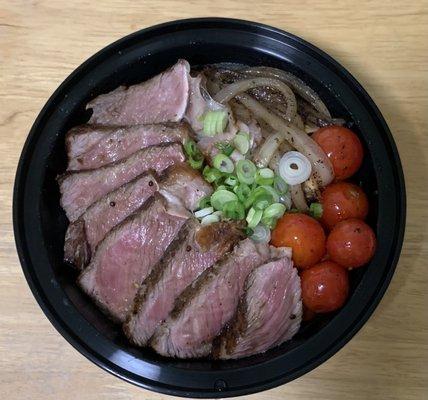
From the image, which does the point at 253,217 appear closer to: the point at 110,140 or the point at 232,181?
the point at 232,181

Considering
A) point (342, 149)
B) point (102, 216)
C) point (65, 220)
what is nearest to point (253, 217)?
point (342, 149)

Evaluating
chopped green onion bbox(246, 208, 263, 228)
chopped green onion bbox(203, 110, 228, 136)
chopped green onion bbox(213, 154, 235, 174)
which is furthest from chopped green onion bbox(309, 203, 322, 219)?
chopped green onion bbox(203, 110, 228, 136)

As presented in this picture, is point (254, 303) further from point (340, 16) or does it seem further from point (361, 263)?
point (340, 16)

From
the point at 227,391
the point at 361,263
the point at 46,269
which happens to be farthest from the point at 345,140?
the point at 46,269

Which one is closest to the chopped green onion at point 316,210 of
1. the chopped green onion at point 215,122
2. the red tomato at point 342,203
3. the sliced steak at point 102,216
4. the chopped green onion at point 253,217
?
the red tomato at point 342,203

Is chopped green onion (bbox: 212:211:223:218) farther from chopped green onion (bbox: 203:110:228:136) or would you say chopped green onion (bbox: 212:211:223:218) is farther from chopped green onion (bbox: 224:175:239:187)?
chopped green onion (bbox: 203:110:228:136)

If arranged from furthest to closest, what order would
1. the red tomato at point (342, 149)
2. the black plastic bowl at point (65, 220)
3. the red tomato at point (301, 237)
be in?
the red tomato at point (342, 149)
the red tomato at point (301, 237)
the black plastic bowl at point (65, 220)

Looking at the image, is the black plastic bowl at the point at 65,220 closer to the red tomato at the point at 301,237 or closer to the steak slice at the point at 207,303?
the steak slice at the point at 207,303
